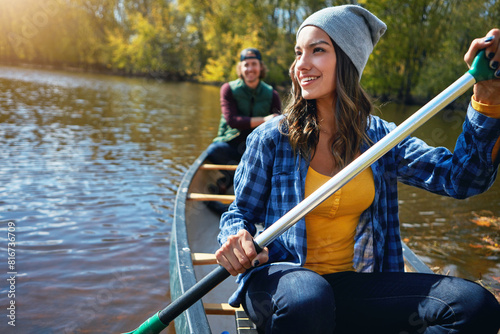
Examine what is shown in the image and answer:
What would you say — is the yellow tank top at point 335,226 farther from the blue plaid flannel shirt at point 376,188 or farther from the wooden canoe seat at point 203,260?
the wooden canoe seat at point 203,260

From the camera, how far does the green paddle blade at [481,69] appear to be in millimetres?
1334

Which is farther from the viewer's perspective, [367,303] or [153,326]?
[153,326]

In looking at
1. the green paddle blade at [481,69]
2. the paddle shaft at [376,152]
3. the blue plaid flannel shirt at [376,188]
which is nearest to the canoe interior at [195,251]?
the blue plaid flannel shirt at [376,188]

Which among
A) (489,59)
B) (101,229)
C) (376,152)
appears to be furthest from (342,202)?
(101,229)

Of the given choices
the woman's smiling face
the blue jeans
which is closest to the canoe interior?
the blue jeans

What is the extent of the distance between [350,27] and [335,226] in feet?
2.58

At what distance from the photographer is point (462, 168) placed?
5.04 feet

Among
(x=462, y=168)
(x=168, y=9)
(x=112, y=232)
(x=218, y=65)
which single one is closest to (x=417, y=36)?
(x=218, y=65)

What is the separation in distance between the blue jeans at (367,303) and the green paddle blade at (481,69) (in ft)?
2.24

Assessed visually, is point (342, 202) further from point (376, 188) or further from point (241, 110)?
point (241, 110)

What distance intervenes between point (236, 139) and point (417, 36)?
1973 centimetres

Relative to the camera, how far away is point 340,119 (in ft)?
5.74

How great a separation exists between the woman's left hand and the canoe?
119 centimetres

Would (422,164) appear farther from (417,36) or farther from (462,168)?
(417,36)
